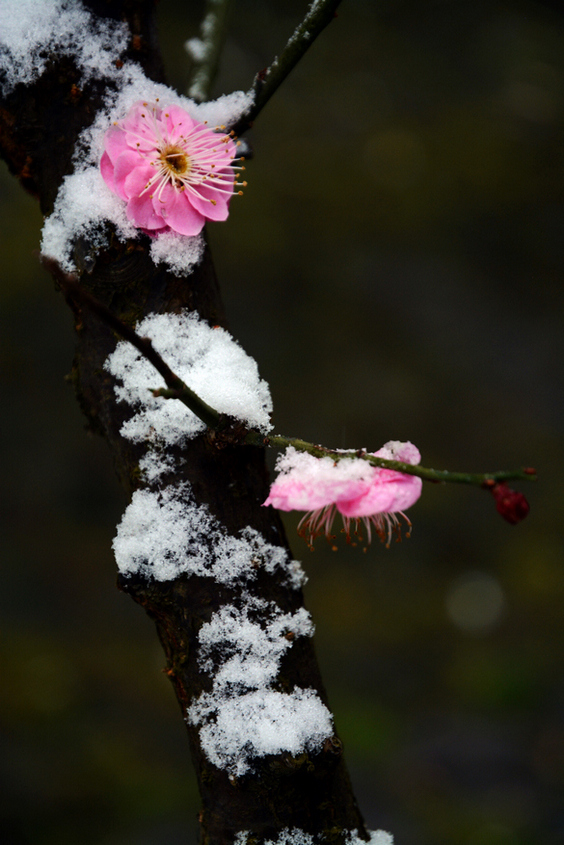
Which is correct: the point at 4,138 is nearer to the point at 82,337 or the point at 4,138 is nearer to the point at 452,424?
the point at 82,337

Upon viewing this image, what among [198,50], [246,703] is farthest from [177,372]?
[198,50]

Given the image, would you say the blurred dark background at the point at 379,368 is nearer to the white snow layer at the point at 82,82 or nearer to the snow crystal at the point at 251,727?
the snow crystal at the point at 251,727

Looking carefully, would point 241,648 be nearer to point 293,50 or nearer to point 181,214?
point 181,214

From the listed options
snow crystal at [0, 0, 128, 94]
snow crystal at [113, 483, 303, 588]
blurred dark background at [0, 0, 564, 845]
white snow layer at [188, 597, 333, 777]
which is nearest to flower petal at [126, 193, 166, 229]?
snow crystal at [0, 0, 128, 94]

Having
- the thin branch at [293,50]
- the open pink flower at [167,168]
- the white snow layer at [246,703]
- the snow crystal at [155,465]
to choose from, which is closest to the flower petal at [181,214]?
the open pink flower at [167,168]

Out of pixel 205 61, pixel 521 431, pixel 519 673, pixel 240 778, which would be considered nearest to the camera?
pixel 240 778

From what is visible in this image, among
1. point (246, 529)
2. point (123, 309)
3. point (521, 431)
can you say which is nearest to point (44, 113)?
point (123, 309)

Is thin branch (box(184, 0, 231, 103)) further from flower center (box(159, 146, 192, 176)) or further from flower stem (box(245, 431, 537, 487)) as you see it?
flower stem (box(245, 431, 537, 487))
